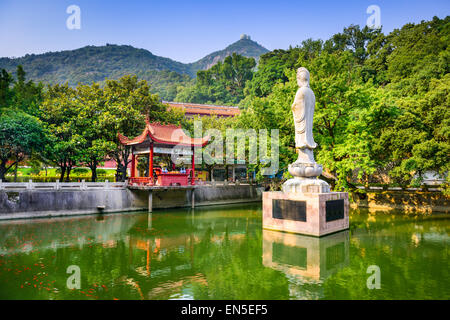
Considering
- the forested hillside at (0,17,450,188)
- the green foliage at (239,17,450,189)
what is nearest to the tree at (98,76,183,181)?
the forested hillside at (0,17,450,188)

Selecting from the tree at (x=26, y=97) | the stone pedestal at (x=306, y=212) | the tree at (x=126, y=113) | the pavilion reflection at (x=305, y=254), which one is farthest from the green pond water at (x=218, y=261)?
the tree at (x=26, y=97)

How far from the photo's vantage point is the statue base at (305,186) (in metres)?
11.4

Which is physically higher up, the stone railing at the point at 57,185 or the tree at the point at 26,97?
the tree at the point at 26,97

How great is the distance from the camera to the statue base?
1138 centimetres

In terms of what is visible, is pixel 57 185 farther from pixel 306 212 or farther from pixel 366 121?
pixel 366 121

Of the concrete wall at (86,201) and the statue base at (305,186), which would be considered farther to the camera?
the concrete wall at (86,201)

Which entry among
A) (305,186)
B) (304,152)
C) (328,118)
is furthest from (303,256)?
(328,118)

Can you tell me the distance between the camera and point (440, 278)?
6965 mm

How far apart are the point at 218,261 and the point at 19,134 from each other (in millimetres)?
15428

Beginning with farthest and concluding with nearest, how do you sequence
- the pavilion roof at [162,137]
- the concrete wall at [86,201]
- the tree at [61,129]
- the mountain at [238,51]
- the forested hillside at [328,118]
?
the mountain at [238,51], the pavilion roof at [162,137], the tree at [61,129], the forested hillside at [328,118], the concrete wall at [86,201]

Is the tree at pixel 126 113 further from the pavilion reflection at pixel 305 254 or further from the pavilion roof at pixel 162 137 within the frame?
the pavilion reflection at pixel 305 254

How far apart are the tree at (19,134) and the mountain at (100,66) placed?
2268 inches

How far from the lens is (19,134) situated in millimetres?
17703

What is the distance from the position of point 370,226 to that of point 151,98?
62.6 feet
